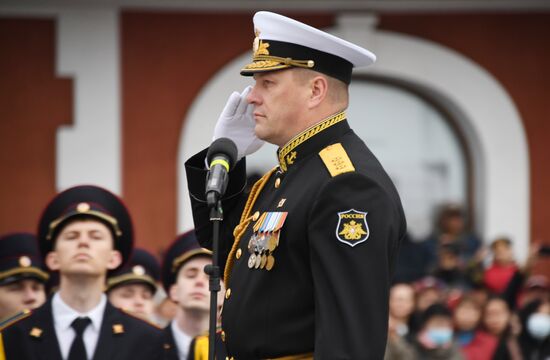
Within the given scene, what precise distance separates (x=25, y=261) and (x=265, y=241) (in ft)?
9.90

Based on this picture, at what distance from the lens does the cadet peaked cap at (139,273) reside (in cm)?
758

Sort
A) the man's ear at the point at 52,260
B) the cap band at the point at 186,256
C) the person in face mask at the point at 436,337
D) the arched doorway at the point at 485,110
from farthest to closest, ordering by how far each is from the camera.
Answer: the arched doorway at the point at 485,110
the person in face mask at the point at 436,337
the cap band at the point at 186,256
the man's ear at the point at 52,260

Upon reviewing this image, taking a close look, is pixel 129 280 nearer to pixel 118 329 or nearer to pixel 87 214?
pixel 87 214

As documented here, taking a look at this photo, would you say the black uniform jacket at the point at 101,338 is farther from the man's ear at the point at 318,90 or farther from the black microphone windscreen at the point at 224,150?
the man's ear at the point at 318,90

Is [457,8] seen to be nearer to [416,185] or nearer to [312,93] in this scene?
[416,185]

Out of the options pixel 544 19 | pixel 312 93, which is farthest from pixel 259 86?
pixel 544 19

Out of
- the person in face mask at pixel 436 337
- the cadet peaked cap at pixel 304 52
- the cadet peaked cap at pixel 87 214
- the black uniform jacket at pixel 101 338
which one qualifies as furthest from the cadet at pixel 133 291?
the cadet peaked cap at pixel 304 52

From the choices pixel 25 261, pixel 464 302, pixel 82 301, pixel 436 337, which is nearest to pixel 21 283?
pixel 25 261

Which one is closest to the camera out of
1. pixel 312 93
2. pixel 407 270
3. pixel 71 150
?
pixel 312 93

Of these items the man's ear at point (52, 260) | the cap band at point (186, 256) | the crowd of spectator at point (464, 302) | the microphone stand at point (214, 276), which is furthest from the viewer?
the crowd of spectator at point (464, 302)

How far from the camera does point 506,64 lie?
571 inches

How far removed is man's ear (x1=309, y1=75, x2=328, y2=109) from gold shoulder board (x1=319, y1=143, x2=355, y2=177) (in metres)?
0.15

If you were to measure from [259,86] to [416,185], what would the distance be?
33.8 ft

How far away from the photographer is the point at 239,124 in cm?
525
